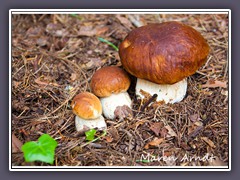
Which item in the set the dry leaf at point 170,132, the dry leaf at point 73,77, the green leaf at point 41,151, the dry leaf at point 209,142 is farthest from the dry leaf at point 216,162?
the dry leaf at point 73,77

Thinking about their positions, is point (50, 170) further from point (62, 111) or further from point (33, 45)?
point (33, 45)

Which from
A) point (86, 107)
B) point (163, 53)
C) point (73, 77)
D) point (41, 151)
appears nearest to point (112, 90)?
point (86, 107)

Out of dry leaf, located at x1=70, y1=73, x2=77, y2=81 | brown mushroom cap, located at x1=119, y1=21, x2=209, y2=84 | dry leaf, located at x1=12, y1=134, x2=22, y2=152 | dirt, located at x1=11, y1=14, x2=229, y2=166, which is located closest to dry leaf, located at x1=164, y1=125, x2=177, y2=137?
dirt, located at x1=11, y1=14, x2=229, y2=166

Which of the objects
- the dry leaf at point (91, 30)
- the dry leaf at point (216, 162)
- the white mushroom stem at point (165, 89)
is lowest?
the dry leaf at point (216, 162)

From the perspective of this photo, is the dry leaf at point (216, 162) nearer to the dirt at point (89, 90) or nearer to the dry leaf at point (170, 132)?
the dirt at point (89, 90)

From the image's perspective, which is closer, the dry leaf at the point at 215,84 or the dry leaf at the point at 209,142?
the dry leaf at the point at 209,142

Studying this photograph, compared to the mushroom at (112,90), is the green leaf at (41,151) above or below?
below

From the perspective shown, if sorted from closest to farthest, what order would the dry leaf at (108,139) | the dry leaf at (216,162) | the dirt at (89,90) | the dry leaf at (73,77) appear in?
1. the dry leaf at (216,162)
2. the dirt at (89,90)
3. the dry leaf at (108,139)
4. the dry leaf at (73,77)

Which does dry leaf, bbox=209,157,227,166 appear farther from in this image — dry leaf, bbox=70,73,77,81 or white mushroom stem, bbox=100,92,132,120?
dry leaf, bbox=70,73,77,81

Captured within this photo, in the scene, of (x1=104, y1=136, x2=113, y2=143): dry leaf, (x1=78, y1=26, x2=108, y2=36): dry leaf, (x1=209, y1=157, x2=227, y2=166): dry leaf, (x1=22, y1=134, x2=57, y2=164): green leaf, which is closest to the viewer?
(x1=22, y1=134, x2=57, y2=164): green leaf
